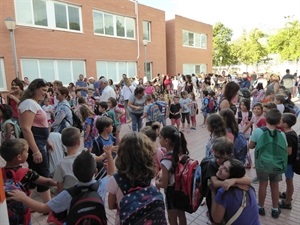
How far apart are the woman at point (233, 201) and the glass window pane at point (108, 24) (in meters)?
17.3

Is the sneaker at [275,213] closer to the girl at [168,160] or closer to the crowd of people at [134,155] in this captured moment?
the crowd of people at [134,155]

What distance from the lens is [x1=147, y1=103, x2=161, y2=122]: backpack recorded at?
6.64 meters

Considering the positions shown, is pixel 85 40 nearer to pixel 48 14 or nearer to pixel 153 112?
pixel 48 14

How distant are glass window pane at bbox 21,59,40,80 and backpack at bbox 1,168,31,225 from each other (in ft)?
40.2

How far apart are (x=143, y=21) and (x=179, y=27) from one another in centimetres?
568

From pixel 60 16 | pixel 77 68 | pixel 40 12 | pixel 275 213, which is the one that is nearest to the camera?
pixel 275 213

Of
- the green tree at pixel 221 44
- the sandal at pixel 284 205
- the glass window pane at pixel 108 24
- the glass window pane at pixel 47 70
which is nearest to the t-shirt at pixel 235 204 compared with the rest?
the sandal at pixel 284 205

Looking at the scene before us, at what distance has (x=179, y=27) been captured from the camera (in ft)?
82.0

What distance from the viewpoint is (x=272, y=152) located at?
314 centimetres

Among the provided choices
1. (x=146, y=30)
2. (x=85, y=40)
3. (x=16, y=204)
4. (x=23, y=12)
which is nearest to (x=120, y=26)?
(x=146, y=30)

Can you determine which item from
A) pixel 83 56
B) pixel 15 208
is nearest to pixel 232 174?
pixel 15 208

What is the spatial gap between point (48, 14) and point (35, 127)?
41.9 feet

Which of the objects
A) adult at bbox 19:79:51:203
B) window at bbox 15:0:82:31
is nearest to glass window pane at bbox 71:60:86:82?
Answer: window at bbox 15:0:82:31

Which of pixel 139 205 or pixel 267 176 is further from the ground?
pixel 139 205
